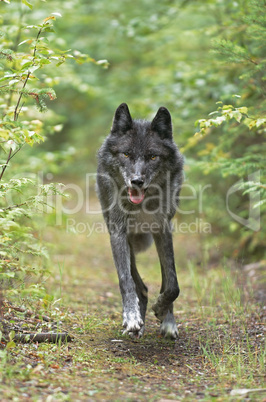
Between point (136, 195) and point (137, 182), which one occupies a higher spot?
point (137, 182)

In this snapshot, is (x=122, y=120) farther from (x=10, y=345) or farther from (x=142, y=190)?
(x=10, y=345)

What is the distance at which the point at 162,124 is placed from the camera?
5.23 meters

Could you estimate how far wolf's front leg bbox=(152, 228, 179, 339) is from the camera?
4.81 metres

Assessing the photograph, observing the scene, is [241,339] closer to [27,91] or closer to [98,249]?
[27,91]

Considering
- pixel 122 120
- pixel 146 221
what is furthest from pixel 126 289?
pixel 122 120

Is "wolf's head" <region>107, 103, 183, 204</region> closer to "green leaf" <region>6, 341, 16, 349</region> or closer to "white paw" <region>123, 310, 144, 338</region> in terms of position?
"white paw" <region>123, 310, 144, 338</region>

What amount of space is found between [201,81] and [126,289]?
431 centimetres

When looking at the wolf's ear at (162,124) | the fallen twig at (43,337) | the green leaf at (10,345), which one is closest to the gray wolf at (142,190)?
the wolf's ear at (162,124)

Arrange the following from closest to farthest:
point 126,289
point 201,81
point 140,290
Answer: point 126,289, point 140,290, point 201,81

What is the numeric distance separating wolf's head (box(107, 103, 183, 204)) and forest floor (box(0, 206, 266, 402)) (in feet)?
4.48

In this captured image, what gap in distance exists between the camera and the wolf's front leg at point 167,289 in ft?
15.8

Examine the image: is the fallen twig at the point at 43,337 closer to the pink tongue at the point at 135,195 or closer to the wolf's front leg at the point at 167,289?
the wolf's front leg at the point at 167,289

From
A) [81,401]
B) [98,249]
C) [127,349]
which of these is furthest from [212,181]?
[81,401]

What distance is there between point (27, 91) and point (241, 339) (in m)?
3.36
